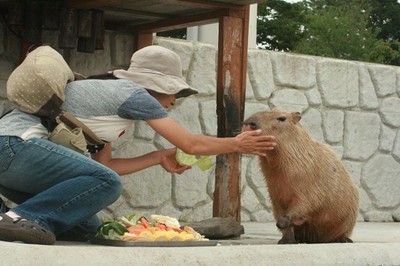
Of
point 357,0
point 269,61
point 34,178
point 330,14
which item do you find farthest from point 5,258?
point 357,0

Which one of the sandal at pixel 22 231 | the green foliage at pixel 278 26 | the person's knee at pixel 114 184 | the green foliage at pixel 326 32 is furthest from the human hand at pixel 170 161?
the green foliage at pixel 278 26

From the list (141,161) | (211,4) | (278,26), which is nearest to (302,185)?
(141,161)

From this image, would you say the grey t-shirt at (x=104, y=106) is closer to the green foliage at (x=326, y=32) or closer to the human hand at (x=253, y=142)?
the human hand at (x=253, y=142)

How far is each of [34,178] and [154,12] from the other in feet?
9.51

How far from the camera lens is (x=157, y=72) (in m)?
5.55

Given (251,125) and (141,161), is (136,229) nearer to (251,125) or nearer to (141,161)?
(141,161)

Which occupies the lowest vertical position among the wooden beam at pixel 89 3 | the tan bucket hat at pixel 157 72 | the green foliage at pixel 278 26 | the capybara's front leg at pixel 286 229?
the capybara's front leg at pixel 286 229

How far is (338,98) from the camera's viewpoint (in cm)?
944

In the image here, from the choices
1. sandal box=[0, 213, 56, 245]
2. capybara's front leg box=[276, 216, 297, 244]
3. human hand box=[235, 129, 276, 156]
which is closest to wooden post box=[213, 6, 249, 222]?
capybara's front leg box=[276, 216, 297, 244]

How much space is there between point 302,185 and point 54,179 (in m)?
1.63

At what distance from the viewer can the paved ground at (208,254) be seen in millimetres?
4516

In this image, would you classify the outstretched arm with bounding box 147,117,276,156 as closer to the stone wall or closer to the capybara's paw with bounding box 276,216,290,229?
the capybara's paw with bounding box 276,216,290,229

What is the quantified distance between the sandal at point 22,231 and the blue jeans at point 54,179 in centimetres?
11

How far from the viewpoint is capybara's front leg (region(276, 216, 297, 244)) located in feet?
19.1
